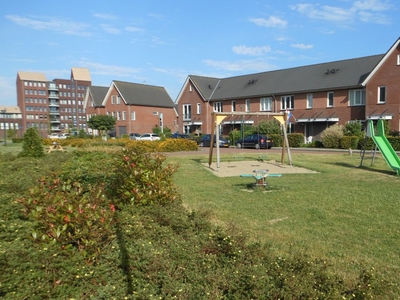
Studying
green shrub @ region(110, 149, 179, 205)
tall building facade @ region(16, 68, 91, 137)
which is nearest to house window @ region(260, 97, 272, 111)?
green shrub @ region(110, 149, 179, 205)

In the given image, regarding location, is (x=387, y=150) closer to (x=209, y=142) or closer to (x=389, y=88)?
(x=389, y=88)

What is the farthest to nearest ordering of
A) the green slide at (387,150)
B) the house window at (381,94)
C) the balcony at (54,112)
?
the balcony at (54,112) < the house window at (381,94) < the green slide at (387,150)

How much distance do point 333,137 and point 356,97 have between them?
6.73 m

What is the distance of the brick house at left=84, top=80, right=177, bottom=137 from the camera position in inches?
2288

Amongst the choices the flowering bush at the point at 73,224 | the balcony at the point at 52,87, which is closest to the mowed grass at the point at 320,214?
the flowering bush at the point at 73,224

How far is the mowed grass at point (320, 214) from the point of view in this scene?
4836 mm

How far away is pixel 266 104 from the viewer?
44.5 meters

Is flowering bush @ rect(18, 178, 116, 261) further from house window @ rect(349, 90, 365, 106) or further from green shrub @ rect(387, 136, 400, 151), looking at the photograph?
house window @ rect(349, 90, 365, 106)

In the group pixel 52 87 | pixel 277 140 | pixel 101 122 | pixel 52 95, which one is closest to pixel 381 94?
pixel 277 140

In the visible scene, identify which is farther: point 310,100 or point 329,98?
point 310,100

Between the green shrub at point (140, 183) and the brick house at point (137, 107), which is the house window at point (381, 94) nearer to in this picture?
the green shrub at point (140, 183)

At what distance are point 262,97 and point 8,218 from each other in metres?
41.8

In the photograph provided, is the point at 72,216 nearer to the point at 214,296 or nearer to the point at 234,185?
the point at 214,296

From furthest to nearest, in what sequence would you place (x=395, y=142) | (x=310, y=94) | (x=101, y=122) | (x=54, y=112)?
1. (x=54, y=112)
2. (x=101, y=122)
3. (x=310, y=94)
4. (x=395, y=142)
